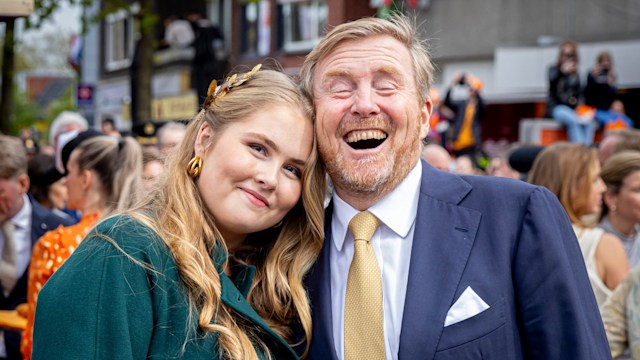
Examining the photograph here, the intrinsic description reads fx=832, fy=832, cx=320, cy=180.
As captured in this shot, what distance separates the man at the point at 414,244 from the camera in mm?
2633

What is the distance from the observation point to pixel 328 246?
3.13 meters

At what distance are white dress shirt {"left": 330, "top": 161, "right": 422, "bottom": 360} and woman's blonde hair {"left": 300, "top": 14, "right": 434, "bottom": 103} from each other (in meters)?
0.33

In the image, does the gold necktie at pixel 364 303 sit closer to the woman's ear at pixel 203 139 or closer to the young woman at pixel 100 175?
the woman's ear at pixel 203 139

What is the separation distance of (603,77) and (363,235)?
1033cm

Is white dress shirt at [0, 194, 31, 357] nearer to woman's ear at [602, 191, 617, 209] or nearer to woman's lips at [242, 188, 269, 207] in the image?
woman's lips at [242, 188, 269, 207]

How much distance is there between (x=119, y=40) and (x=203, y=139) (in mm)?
31034

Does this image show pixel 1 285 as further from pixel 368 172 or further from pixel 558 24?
pixel 558 24

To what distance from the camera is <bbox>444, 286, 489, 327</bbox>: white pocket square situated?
104 inches

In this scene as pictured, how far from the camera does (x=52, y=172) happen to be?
671 centimetres

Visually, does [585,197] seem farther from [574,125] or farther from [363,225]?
[574,125]

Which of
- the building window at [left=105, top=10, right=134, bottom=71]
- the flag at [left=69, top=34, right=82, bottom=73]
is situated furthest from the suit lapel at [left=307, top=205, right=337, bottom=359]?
the flag at [left=69, top=34, right=82, bottom=73]

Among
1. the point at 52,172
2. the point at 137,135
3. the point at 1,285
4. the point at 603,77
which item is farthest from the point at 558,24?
the point at 1,285

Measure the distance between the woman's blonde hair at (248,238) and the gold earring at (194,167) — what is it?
0.02m

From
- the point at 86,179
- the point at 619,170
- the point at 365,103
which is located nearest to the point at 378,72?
the point at 365,103
